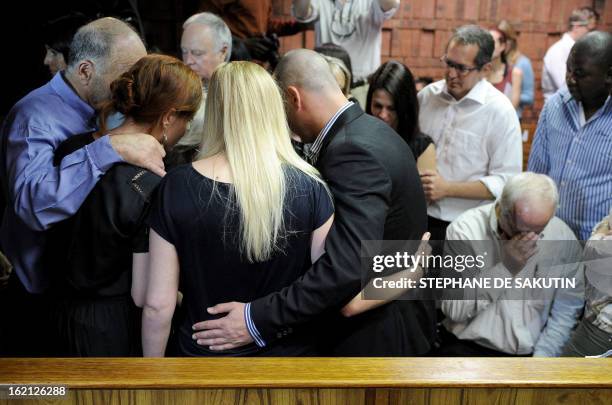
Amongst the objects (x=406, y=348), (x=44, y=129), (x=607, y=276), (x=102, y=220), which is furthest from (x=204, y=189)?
(x=607, y=276)

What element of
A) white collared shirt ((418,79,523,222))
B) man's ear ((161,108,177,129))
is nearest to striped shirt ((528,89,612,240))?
white collared shirt ((418,79,523,222))

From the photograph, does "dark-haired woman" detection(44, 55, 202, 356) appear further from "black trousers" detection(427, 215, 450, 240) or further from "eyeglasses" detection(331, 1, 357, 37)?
"eyeglasses" detection(331, 1, 357, 37)

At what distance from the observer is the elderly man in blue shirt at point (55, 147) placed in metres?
1.46

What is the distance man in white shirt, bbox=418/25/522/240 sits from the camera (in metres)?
2.48

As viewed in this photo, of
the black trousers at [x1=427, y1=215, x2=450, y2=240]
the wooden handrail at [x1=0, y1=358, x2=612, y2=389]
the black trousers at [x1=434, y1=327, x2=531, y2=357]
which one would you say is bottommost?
the black trousers at [x1=434, y1=327, x2=531, y2=357]

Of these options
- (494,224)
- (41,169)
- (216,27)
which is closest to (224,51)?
(216,27)

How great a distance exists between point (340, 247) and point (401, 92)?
110 centimetres

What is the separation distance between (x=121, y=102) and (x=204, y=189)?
1.13 feet

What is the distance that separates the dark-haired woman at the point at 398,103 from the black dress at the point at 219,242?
1032 millimetres

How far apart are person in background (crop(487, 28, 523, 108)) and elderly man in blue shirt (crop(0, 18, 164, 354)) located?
3.07 m

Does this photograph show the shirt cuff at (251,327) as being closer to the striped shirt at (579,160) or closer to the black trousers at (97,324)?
the black trousers at (97,324)

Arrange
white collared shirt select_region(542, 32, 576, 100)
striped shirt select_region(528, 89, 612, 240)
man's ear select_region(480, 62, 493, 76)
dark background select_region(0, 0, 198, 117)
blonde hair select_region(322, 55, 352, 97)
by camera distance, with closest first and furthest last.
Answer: blonde hair select_region(322, 55, 352, 97) < striped shirt select_region(528, 89, 612, 240) < man's ear select_region(480, 62, 493, 76) < dark background select_region(0, 0, 198, 117) < white collared shirt select_region(542, 32, 576, 100)

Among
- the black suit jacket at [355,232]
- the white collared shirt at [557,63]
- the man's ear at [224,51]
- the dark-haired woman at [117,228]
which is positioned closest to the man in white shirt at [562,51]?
the white collared shirt at [557,63]

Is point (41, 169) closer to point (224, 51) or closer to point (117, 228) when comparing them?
point (117, 228)
